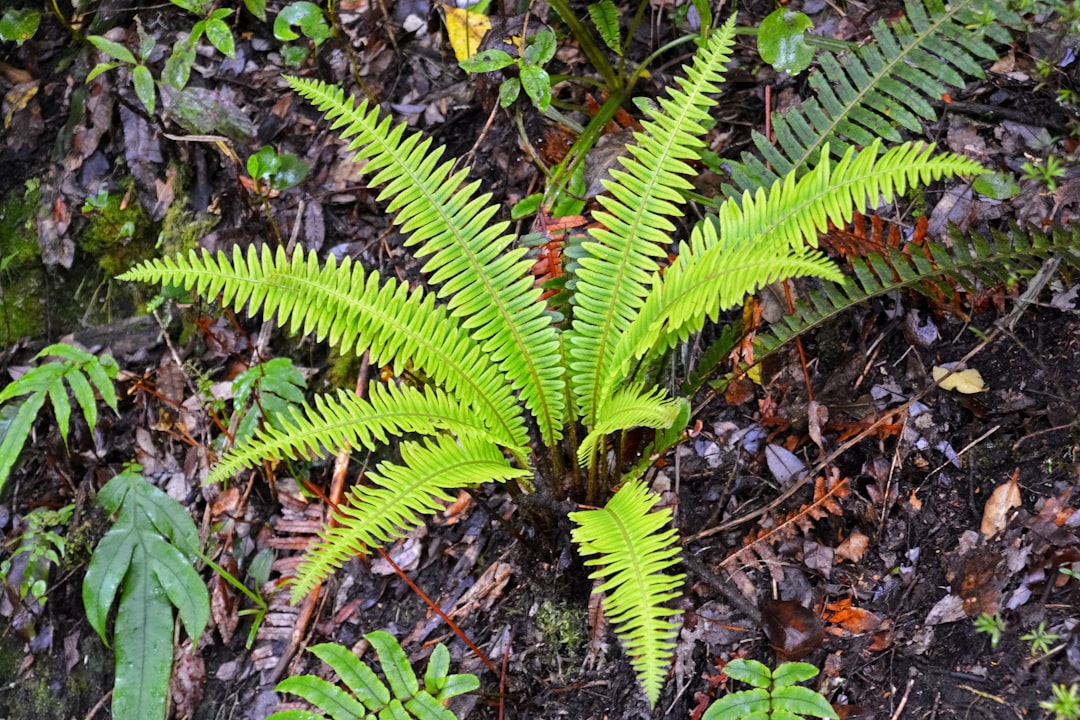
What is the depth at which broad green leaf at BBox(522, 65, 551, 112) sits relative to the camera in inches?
117

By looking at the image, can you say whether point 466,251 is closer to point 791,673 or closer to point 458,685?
point 458,685

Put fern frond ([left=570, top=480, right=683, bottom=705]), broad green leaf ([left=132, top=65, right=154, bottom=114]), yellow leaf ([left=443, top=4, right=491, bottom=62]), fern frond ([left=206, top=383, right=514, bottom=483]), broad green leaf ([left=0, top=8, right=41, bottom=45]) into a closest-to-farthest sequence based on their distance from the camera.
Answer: fern frond ([left=570, top=480, right=683, bottom=705]), fern frond ([left=206, top=383, right=514, bottom=483]), broad green leaf ([left=132, top=65, right=154, bottom=114]), yellow leaf ([left=443, top=4, right=491, bottom=62]), broad green leaf ([left=0, top=8, right=41, bottom=45])

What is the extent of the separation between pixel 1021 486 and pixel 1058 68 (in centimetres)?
145

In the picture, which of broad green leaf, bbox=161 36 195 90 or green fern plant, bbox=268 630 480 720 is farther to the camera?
broad green leaf, bbox=161 36 195 90

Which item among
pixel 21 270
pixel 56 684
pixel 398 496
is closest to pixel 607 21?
pixel 398 496

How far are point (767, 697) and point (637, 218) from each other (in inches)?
53.4

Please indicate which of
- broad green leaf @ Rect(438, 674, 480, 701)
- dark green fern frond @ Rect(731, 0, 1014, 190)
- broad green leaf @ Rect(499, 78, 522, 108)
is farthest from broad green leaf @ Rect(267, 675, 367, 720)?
broad green leaf @ Rect(499, 78, 522, 108)

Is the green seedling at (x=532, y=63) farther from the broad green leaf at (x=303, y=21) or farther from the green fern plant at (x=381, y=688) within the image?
the green fern plant at (x=381, y=688)

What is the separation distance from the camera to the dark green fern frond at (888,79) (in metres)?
2.52

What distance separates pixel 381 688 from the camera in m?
2.31

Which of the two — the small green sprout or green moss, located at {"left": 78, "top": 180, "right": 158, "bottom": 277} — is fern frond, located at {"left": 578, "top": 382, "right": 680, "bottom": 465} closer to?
the small green sprout

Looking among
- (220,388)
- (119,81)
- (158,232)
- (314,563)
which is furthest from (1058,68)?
(119,81)

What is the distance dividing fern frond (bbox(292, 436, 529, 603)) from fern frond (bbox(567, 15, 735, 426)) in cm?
46

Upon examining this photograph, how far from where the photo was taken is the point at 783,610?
7.79 ft
